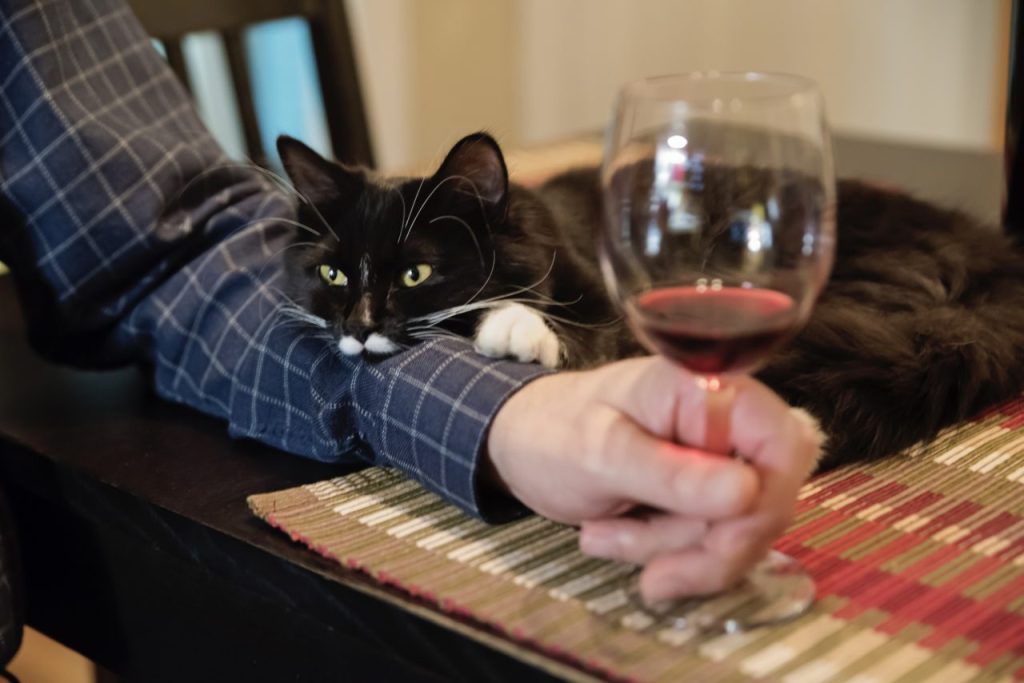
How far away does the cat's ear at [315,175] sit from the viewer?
1.04 meters

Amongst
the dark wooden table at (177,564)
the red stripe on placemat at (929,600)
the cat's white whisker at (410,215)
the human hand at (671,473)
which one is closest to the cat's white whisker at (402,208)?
the cat's white whisker at (410,215)

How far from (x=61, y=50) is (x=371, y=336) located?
0.46 metres

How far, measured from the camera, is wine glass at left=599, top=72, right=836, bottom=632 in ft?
1.95

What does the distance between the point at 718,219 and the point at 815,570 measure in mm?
238

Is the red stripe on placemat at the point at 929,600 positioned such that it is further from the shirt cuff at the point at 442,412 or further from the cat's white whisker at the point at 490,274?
the cat's white whisker at the point at 490,274

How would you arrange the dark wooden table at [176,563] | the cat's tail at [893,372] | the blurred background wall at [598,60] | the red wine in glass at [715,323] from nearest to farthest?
the red wine in glass at [715,323]
the dark wooden table at [176,563]
the cat's tail at [893,372]
the blurred background wall at [598,60]

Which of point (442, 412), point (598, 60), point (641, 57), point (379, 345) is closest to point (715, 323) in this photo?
point (442, 412)

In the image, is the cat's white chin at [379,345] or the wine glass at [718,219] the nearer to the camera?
A: the wine glass at [718,219]

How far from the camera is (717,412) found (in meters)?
0.63

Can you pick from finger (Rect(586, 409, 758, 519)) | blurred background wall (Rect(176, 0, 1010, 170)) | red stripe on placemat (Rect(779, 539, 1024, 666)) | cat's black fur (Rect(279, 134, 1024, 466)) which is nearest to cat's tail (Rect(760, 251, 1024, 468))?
cat's black fur (Rect(279, 134, 1024, 466))

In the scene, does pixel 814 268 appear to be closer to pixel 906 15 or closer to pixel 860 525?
pixel 860 525

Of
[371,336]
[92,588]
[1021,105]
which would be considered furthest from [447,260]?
[1021,105]

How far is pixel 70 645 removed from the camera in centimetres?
103

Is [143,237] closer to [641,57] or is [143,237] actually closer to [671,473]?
[671,473]
